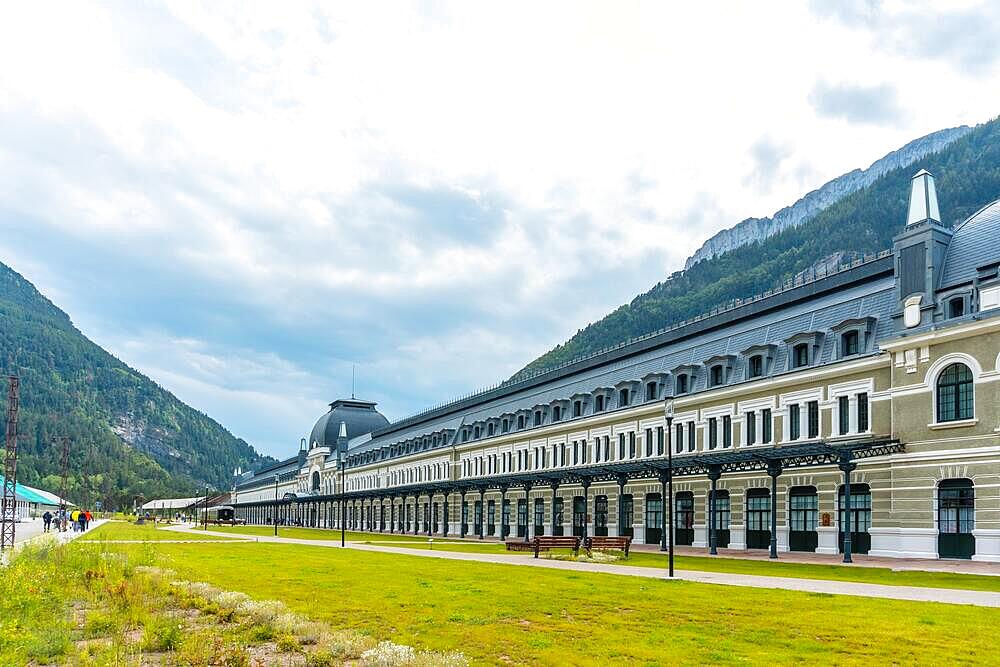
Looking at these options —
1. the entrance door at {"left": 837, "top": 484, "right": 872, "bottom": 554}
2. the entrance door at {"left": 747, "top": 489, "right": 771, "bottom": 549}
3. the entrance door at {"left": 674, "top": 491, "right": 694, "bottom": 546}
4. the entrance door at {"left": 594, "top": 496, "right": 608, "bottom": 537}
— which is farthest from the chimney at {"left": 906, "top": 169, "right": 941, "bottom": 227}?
the entrance door at {"left": 594, "top": 496, "right": 608, "bottom": 537}

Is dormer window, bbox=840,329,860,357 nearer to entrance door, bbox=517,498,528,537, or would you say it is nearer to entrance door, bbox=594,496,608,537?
entrance door, bbox=594,496,608,537

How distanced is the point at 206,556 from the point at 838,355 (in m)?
30.0

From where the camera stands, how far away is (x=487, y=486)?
2426 inches

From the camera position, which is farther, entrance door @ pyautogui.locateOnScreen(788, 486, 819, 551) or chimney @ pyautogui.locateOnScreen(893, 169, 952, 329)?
entrance door @ pyautogui.locateOnScreen(788, 486, 819, 551)

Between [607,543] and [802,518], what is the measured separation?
32.5 ft

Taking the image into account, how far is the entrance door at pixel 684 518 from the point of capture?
162 feet

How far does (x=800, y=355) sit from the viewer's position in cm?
4328

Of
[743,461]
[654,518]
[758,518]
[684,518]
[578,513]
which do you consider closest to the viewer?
[743,461]

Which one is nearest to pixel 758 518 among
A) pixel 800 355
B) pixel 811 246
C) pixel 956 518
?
pixel 800 355

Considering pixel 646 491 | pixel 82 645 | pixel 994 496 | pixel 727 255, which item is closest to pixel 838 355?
pixel 994 496

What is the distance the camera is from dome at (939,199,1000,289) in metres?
35.3

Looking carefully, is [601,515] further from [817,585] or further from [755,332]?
[817,585]

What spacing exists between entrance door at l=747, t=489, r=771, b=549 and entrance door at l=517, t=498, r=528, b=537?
82.8 feet

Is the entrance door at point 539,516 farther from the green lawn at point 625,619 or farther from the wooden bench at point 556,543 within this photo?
the green lawn at point 625,619
